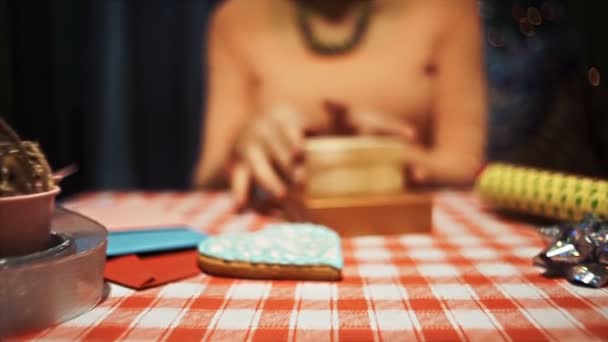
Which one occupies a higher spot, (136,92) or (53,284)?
(136,92)

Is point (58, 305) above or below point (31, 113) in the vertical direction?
below

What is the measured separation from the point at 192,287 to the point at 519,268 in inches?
16.2

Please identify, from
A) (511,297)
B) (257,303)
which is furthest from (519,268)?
(257,303)

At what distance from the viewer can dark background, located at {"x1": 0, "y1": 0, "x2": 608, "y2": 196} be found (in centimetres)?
123

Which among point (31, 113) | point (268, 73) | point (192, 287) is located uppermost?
point (268, 73)

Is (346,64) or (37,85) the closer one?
(37,85)

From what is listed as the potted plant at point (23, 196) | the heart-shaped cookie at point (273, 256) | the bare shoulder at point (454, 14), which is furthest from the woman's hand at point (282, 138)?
the potted plant at point (23, 196)

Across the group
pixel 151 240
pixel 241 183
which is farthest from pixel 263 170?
pixel 151 240

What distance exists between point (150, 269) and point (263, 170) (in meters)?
0.45

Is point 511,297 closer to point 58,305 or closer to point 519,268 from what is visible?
point 519,268

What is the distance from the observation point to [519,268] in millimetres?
691

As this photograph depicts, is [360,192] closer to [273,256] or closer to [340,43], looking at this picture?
[273,256]

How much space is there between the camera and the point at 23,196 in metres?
0.51

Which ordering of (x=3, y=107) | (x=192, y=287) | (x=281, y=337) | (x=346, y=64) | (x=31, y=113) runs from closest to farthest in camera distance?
(x=281, y=337) < (x=192, y=287) < (x=3, y=107) < (x=31, y=113) < (x=346, y=64)
